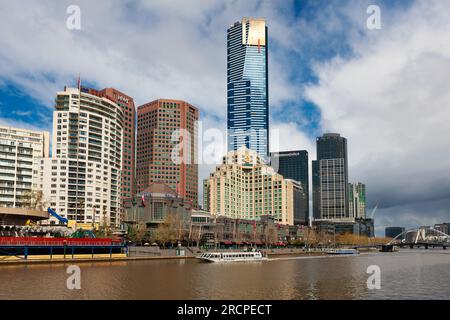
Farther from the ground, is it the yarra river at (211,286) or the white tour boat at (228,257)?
the yarra river at (211,286)

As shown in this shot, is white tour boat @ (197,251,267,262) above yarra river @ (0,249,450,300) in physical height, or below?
below

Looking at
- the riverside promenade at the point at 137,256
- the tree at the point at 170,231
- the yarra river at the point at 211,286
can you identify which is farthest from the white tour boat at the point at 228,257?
the yarra river at the point at 211,286

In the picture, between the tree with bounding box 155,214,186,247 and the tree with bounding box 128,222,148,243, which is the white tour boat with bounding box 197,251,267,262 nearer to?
the tree with bounding box 155,214,186,247

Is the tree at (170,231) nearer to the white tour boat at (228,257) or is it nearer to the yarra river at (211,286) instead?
the white tour boat at (228,257)

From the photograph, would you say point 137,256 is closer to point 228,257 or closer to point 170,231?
point 170,231

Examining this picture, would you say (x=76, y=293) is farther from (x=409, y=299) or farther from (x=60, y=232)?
(x=60, y=232)

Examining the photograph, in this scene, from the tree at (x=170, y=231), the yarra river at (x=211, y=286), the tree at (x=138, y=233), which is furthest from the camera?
the tree at (x=138, y=233)

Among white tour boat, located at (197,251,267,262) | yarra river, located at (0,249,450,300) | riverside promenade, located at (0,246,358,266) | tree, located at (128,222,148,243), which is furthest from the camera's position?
tree, located at (128,222,148,243)

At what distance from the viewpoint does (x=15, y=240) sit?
4825 inches

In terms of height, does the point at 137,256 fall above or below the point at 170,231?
below

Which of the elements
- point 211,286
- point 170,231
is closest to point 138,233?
point 170,231

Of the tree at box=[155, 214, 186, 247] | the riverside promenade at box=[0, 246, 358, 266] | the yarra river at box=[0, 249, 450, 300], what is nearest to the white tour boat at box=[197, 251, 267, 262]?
the riverside promenade at box=[0, 246, 358, 266]
